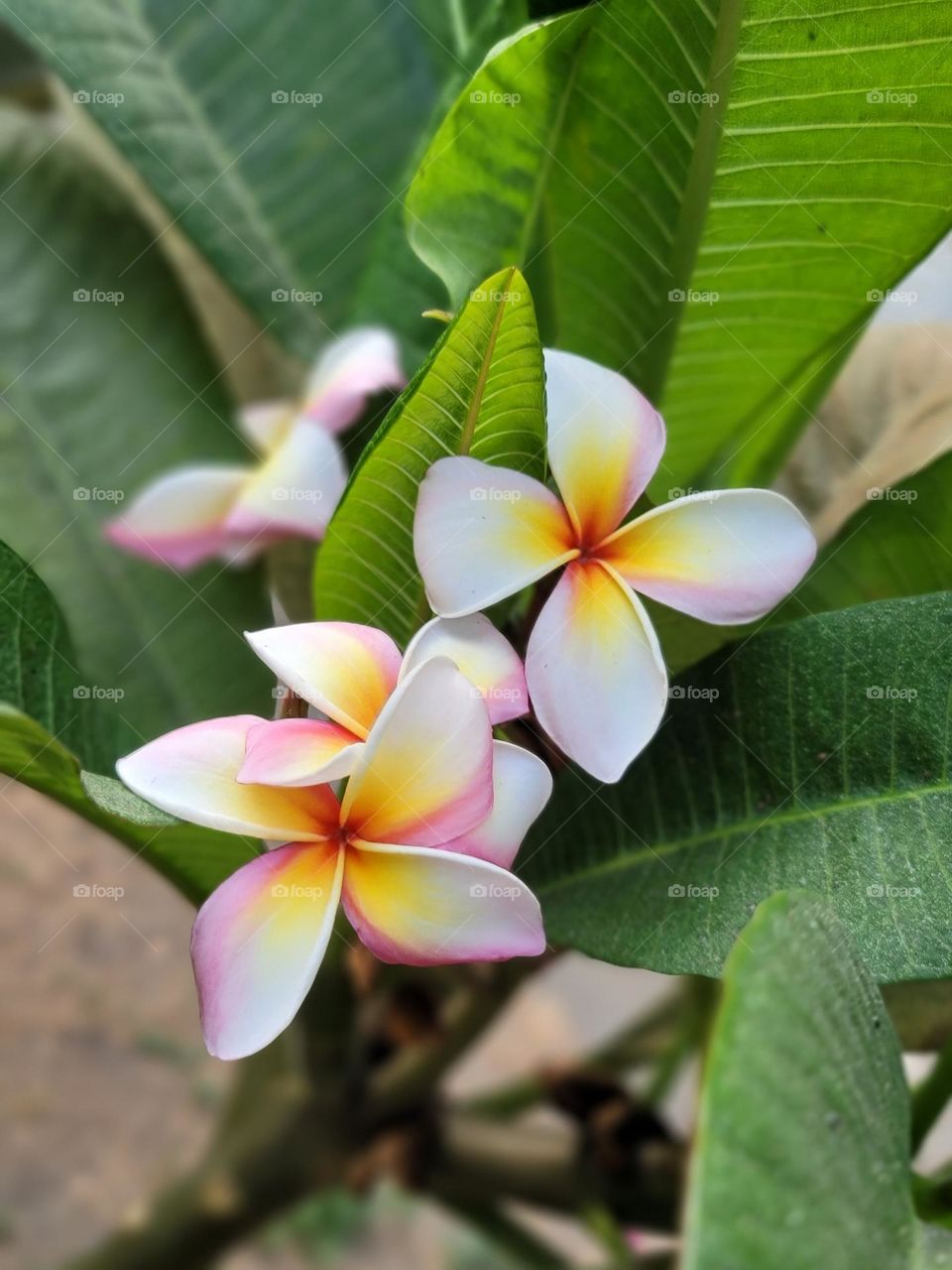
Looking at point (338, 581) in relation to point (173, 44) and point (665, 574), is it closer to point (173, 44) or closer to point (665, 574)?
point (665, 574)

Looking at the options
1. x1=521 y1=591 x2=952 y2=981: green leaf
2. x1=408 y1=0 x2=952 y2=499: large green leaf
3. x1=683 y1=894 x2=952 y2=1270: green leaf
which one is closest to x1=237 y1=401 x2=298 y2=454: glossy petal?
x1=408 y1=0 x2=952 y2=499: large green leaf

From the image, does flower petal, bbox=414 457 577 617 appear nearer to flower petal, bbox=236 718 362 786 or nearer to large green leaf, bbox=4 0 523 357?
flower petal, bbox=236 718 362 786

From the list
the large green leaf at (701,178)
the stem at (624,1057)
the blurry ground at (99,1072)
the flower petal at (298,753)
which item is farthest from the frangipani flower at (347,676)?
the blurry ground at (99,1072)

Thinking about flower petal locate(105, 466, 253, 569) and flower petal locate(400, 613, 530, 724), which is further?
flower petal locate(105, 466, 253, 569)

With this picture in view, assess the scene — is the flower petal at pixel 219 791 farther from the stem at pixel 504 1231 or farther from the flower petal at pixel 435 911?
the stem at pixel 504 1231

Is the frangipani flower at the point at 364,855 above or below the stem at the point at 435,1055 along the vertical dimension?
above

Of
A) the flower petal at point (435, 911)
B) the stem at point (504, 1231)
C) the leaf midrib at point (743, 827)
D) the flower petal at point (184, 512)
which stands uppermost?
the flower petal at point (435, 911)

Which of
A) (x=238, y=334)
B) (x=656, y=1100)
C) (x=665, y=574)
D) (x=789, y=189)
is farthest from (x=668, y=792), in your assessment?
(x=656, y=1100)
